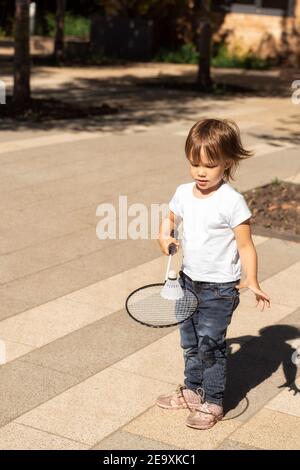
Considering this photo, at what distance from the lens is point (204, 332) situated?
18.3 ft

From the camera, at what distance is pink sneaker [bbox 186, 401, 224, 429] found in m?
5.63

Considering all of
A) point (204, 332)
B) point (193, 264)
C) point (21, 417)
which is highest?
point (193, 264)

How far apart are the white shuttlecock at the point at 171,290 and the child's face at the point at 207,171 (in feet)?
1.96

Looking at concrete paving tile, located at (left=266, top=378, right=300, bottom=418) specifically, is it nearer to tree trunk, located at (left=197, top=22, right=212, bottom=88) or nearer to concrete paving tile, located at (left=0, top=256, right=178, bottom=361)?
concrete paving tile, located at (left=0, top=256, right=178, bottom=361)

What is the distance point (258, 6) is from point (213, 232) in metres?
27.8

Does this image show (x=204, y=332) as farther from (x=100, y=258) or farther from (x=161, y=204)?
(x=161, y=204)

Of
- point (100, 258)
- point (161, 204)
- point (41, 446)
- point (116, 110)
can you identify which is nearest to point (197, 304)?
point (41, 446)

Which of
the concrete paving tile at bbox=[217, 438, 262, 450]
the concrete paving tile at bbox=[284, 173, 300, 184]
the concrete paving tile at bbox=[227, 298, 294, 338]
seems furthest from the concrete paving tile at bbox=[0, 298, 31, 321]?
the concrete paving tile at bbox=[284, 173, 300, 184]

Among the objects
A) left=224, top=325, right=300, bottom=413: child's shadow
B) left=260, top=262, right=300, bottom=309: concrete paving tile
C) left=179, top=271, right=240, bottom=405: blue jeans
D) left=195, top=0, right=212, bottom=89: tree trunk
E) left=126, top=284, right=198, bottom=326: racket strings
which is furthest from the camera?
left=195, top=0, right=212, bottom=89: tree trunk

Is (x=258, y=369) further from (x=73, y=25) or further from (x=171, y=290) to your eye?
(x=73, y=25)

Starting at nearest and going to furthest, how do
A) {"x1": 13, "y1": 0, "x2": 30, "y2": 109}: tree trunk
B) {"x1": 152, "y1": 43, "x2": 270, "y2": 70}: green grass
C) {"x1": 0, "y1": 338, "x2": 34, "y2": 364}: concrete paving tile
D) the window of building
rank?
{"x1": 0, "y1": 338, "x2": 34, "y2": 364}: concrete paving tile < {"x1": 13, "y1": 0, "x2": 30, "y2": 109}: tree trunk < {"x1": 152, "y1": 43, "x2": 270, "y2": 70}: green grass < the window of building

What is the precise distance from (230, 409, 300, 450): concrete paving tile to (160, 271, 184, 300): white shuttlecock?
98 cm

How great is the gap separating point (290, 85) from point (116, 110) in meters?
8.35

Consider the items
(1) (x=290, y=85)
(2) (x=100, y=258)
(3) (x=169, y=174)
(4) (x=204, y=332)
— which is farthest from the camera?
(1) (x=290, y=85)
